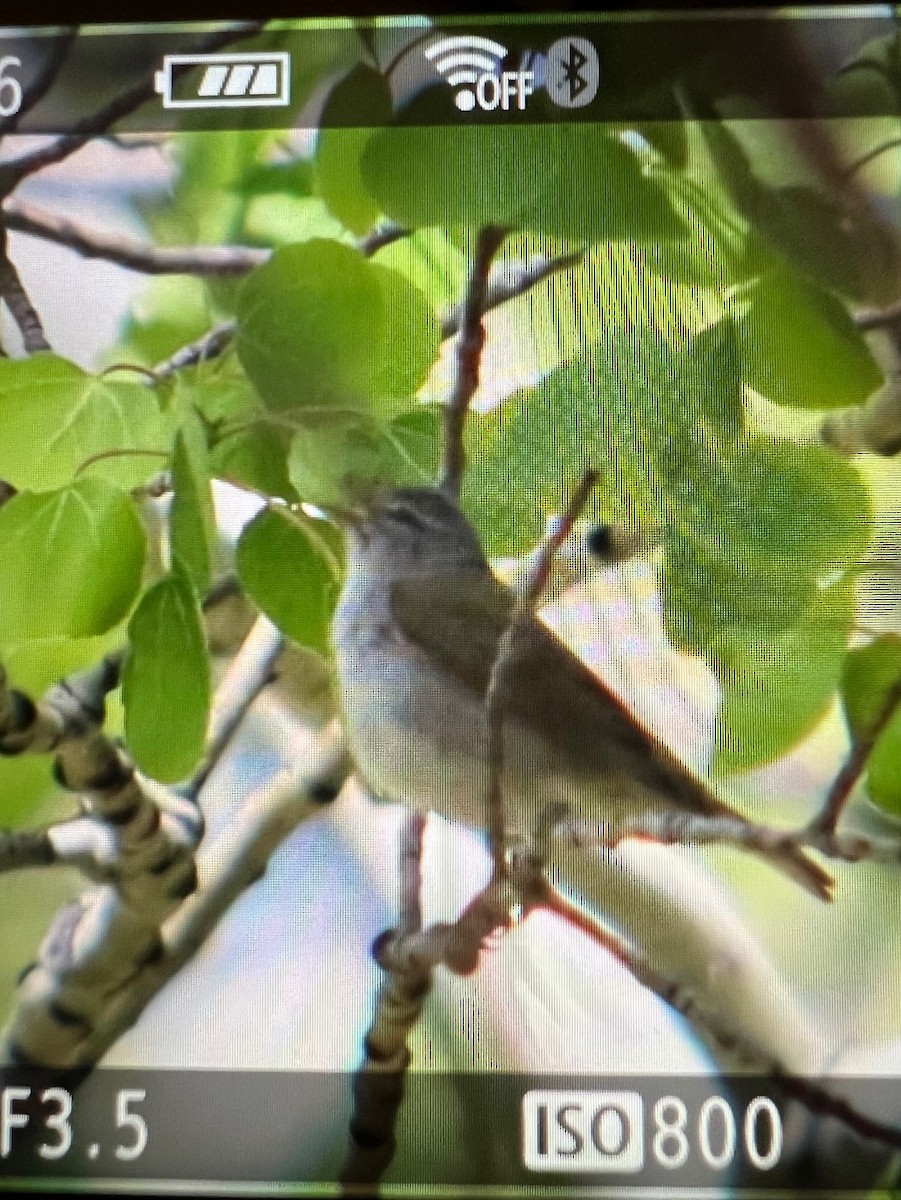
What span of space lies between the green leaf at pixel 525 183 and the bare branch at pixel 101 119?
12 centimetres

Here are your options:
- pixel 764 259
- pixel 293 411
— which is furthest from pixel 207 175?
pixel 764 259

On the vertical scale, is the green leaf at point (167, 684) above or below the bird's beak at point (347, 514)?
below

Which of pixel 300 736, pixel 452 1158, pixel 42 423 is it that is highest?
pixel 42 423

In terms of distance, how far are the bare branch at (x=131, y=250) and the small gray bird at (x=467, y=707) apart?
169 mm

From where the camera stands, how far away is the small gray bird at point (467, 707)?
2.23ft

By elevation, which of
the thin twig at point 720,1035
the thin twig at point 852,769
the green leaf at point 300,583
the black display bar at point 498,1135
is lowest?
the black display bar at point 498,1135

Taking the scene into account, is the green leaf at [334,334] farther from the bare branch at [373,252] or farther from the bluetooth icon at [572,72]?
the bluetooth icon at [572,72]

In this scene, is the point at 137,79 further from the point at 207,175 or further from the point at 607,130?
the point at 607,130

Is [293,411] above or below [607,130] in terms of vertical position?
below

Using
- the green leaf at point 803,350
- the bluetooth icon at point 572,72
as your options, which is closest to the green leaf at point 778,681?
the green leaf at point 803,350

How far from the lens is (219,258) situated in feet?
2.35

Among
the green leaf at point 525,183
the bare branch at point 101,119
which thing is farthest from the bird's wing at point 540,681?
the bare branch at point 101,119

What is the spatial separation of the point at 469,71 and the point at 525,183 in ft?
0.26

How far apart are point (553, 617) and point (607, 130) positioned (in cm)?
29
